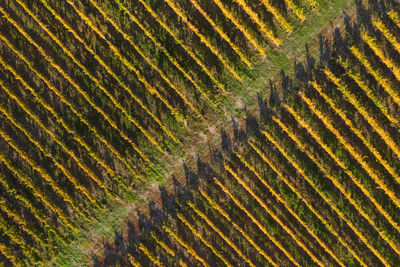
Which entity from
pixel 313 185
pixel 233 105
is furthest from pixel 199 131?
pixel 313 185

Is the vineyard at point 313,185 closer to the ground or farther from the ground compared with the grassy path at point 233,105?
closer to the ground

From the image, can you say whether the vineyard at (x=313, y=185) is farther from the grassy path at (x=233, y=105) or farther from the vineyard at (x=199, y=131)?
the grassy path at (x=233, y=105)

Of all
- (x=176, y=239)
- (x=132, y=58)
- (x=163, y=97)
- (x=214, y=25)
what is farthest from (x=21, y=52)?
(x=176, y=239)

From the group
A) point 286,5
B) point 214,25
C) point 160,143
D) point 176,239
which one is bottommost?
point 176,239

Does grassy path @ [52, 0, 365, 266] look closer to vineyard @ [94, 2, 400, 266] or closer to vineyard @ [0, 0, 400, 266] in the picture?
vineyard @ [0, 0, 400, 266]

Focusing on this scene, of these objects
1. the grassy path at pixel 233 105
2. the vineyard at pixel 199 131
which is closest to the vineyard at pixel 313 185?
the vineyard at pixel 199 131

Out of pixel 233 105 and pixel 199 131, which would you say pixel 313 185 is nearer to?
pixel 233 105

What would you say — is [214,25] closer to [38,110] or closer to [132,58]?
[132,58]

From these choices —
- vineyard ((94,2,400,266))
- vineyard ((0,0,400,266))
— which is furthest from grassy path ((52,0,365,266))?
vineyard ((94,2,400,266))
